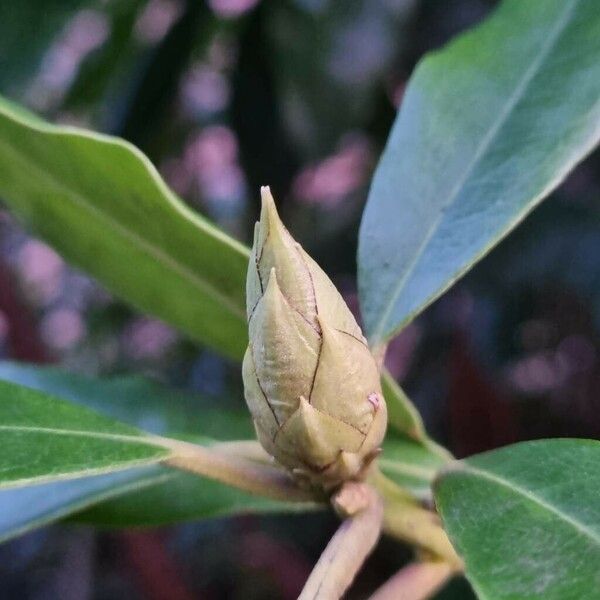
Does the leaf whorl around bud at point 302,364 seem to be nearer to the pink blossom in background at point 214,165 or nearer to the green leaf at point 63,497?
the green leaf at point 63,497

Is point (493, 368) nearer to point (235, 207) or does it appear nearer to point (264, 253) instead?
point (235, 207)

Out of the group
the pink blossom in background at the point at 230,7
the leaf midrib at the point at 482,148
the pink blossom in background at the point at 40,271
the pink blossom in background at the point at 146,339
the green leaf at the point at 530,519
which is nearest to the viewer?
the green leaf at the point at 530,519

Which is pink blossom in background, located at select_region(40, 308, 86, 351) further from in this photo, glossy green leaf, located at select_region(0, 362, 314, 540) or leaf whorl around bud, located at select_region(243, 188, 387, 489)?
leaf whorl around bud, located at select_region(243, 188, 387, 489)

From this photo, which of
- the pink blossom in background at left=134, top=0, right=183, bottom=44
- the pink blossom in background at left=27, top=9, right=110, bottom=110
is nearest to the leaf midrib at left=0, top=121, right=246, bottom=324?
the pink blossom in background at left=27, top=9, right=110, bottom=110

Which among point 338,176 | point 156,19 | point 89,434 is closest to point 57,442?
point 89,434

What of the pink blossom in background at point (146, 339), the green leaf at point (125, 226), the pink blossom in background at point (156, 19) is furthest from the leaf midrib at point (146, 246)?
the pink blossom in background at point (146, 339)

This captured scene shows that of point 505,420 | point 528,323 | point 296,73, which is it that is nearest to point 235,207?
point 296,73

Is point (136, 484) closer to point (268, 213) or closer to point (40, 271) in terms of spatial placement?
point (268, 213)
